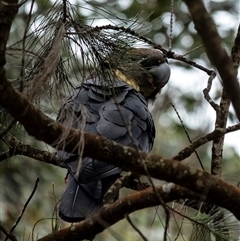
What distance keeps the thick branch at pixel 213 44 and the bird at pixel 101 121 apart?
661mm

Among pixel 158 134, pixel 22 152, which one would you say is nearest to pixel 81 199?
pixel 22 152

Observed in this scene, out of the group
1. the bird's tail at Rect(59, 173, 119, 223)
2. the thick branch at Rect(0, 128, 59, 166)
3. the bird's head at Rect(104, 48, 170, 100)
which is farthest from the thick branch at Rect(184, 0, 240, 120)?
the bird's head at Rect(104, 48, 170, 100)

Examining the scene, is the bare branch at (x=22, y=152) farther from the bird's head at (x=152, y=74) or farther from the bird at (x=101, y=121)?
the bird's head at (x=152, y=74)

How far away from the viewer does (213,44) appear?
1.26 metres

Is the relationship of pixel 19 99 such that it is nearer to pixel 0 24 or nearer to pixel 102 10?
pixel 0 24

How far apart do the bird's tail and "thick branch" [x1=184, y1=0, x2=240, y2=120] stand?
4.06ft

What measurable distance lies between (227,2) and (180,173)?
372cm

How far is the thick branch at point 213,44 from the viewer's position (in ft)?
4.11

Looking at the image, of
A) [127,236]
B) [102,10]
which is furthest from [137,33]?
[127,236]

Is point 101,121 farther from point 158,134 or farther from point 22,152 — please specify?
point 158,134

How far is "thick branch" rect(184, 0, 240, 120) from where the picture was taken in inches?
49.3

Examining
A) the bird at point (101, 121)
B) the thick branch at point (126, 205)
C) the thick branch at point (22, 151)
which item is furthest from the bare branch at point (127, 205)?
the thick branch at point (22, 151)

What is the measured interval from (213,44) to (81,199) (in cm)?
139

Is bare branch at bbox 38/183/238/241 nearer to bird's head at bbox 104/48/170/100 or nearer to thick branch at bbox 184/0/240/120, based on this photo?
thick branch at bbox 184/0/240/120
